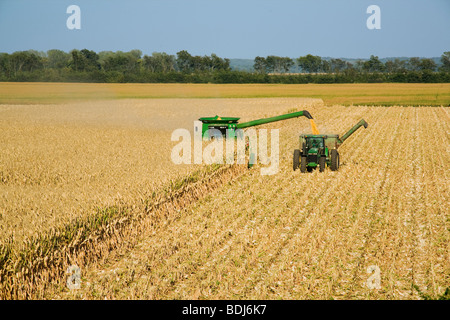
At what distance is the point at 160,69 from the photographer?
89500 mm

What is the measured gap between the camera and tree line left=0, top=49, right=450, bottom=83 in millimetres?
69250

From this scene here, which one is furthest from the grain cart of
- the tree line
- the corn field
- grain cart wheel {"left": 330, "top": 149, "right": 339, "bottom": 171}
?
the tree line

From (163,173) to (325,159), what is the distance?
16.1 feet

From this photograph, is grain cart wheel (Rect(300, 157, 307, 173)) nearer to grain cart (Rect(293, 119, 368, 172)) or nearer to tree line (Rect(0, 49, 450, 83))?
grain cart (Rect(293, 119, 368, 172))

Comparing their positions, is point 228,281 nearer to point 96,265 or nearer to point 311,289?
point 311,289

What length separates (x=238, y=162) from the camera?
43.1ft

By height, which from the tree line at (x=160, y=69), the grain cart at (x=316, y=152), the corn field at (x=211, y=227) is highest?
the tree line at (x=160, y=69)

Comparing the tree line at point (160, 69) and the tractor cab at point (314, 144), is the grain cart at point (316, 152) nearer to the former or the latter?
the tractor cab at point (314, 144)

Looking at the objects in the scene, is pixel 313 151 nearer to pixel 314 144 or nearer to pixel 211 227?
pixel 314 144

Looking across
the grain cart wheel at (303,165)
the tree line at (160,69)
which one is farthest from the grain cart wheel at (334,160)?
the tree line at (160,69)

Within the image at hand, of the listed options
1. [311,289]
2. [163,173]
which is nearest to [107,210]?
[163,173]

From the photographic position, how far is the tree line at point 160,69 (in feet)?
227

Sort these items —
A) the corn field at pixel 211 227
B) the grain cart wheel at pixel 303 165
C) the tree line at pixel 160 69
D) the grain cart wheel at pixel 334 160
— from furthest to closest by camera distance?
the tree line at pixel 160 69 < the grain cart wheel at pixel 334 160 < the grain cart wheel at pixel 303 165 < the corn field at pixel 211 227
